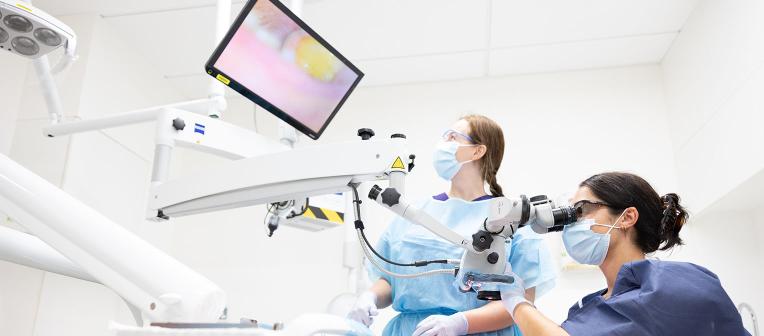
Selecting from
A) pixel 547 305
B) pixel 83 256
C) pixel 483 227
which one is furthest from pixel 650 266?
pixel 547 305

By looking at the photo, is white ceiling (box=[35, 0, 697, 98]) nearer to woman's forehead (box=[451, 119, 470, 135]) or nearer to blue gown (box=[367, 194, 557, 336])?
woman's forehead (box=[451, 119, 470, 135])

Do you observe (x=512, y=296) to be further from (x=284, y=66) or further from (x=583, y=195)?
(x=284, y=66)

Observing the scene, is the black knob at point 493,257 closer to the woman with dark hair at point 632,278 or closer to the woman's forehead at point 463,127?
the woman with dark hair at point 632,278

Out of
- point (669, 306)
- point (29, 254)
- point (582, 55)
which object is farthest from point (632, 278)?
point (582, 55)

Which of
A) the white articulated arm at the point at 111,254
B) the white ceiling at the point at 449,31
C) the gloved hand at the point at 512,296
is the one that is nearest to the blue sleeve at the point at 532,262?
the gloved hand at the point at 512,296

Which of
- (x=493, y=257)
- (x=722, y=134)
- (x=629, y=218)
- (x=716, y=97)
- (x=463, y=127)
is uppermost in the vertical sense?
(x=716, y=97)

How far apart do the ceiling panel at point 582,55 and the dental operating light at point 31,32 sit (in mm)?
2341

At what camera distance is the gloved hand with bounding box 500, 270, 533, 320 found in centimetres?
145

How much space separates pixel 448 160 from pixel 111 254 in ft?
3.76

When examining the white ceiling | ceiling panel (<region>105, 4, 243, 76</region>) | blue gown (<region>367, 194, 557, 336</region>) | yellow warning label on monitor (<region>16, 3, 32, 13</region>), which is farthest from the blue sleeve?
ceiling panel (<region>105, 4, 243, 76</region>)

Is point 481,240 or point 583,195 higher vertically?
point 583,195

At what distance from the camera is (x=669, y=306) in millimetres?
1215

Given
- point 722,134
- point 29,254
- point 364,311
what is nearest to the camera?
point 29,254

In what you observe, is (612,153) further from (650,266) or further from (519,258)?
(650,266)
